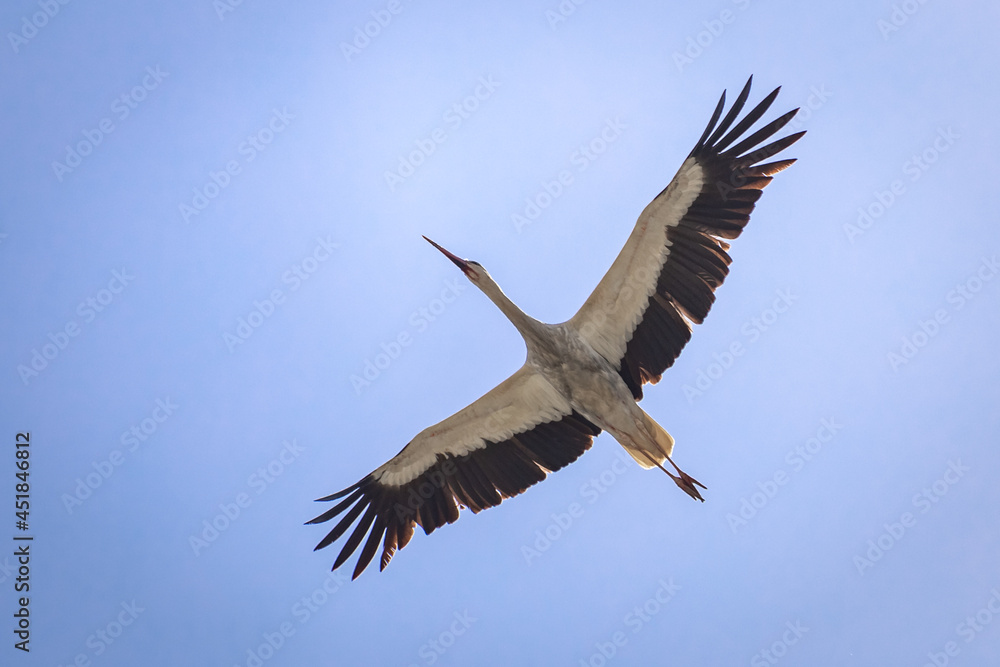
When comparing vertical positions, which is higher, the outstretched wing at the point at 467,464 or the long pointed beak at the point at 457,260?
the long pointed beak at the point at 457,260

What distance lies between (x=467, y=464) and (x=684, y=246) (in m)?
3.26

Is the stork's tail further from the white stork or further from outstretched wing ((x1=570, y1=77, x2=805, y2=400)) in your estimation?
outstretched wing ((x1=570, y1=77, x2=805, y2=400))

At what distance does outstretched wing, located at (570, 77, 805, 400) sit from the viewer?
796 centimetres

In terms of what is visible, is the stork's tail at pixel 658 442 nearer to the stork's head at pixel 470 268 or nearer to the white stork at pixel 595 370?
the white stork at pixel 595 370

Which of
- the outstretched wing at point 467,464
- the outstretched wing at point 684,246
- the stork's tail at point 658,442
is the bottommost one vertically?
the outstretched wing at point 467,464

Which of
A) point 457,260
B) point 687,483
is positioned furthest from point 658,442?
point 457,260

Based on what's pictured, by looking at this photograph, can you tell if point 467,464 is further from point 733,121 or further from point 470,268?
point 733,121

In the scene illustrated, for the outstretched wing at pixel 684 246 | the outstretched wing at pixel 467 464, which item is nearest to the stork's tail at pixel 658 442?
the outstretched wing at pixel 684 246

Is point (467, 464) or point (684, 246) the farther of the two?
point (467, 464)

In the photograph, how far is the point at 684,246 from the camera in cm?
814

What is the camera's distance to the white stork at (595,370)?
8.03m

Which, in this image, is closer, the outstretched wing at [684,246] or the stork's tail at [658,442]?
the outstretched wing at [684,246]

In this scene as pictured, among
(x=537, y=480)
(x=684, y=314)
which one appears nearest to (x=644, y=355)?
(x=684, y=314)

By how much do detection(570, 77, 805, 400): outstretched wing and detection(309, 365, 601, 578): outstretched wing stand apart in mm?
1000
